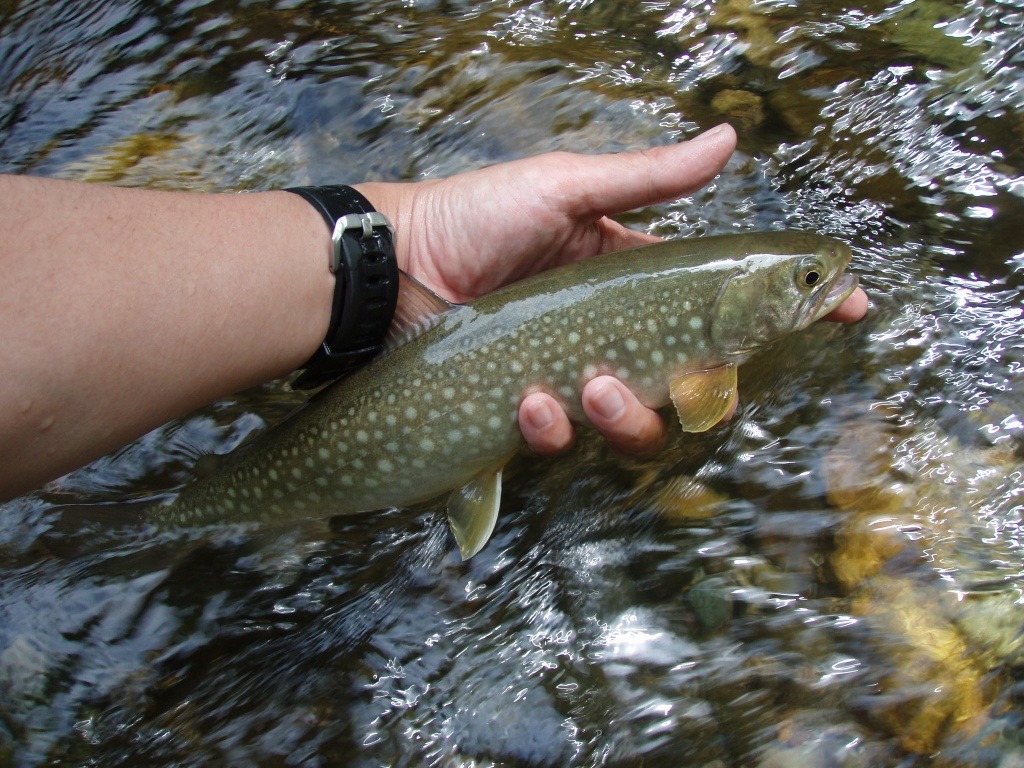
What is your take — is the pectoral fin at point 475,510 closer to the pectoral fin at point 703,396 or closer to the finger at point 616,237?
the pectoral fin at point 703,396

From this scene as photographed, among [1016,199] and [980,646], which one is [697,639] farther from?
[1016,199]

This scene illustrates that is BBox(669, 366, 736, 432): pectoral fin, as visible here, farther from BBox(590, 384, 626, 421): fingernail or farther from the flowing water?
the flowing water

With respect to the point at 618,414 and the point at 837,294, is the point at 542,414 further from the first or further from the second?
the point at 837,294

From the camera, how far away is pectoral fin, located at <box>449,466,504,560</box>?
2643 millimetres

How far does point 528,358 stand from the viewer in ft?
8.21

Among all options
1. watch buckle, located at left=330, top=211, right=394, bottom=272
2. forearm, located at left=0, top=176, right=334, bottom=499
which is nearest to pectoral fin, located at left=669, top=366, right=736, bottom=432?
watch buckle, located at left=330, top=211, right=394, bottom=272

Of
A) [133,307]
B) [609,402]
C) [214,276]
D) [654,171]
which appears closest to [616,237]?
[654,171]

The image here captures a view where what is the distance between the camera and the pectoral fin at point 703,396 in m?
2.51

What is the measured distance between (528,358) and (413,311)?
0.43 m

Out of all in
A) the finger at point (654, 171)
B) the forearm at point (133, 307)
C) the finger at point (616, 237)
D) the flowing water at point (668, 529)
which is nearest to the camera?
the forearm at point (133, 307)

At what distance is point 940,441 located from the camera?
268 cm

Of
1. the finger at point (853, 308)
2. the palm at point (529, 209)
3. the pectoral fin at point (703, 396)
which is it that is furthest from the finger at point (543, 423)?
the finger at point (853, 308)

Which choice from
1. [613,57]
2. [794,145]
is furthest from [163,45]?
[794,145]

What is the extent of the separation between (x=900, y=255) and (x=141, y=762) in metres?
3.22
